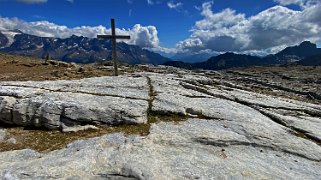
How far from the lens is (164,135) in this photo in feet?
74.3

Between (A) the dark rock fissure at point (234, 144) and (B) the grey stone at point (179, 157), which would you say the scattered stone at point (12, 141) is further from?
(A) the dark rock fissure at point (234, 144)

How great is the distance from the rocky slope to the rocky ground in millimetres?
60

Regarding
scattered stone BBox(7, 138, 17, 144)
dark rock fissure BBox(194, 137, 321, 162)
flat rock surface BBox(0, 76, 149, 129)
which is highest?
flat rock surface BBox(0, 76, 149, 129)

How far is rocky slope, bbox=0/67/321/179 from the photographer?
738 inches

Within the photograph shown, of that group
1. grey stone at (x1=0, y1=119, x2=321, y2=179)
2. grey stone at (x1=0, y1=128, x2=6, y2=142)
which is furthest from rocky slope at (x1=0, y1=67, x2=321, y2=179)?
grey stone at (x1=0, y1=128, x2=6, y2=142)

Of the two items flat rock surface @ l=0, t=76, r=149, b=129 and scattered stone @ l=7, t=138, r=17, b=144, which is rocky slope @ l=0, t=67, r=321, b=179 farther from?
scattered stone @ l=7, t=138, r=17, b=144

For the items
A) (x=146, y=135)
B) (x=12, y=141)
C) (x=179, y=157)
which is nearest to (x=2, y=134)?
(x=12, y=141)

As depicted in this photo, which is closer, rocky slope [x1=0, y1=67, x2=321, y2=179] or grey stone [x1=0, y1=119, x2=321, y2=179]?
grey stone [x1=0, y1=119, x2=321, y2=179]

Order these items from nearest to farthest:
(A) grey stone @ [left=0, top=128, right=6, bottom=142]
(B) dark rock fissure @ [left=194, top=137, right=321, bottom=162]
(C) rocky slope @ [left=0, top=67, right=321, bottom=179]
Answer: (C) rocky slope @ [left=0, top=67, right=321, bottom=179] → (B) dark rock fissure @ [left=194, top=137, right=321, bottom=162] → (A) grey stone @ [left=0, top=128, right=6, bottom=142]

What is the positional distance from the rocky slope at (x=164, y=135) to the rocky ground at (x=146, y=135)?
60mm

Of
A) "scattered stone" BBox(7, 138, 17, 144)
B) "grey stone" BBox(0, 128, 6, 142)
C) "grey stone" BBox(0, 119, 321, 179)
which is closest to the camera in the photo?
"grey stone" BBox(0, 119, 321, 179)

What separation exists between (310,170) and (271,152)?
101 inches

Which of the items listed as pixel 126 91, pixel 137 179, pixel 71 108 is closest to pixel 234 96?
pixel 126 91

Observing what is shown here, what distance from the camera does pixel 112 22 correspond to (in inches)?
1681
